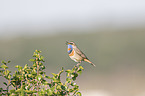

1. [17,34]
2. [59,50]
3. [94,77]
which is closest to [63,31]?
[17,34]

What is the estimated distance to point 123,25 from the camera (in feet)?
189

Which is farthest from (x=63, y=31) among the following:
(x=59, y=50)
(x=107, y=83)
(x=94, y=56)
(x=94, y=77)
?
(x=107, y=83)

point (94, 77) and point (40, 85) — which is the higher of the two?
point (94, 77)

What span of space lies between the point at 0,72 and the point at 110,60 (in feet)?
117

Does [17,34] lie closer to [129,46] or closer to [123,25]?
[123,25]

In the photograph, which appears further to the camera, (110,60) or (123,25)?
(123,25)

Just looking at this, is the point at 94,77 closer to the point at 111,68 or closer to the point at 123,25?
the point at 111,68

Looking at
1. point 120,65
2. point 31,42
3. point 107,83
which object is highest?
point 31,42

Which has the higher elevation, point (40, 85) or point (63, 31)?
point (63, 31)

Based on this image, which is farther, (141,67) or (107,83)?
(141,67)

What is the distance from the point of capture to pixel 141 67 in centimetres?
3466

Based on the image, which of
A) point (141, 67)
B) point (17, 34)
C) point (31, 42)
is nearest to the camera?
point (141, 67)

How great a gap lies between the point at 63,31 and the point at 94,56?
18.2 meters

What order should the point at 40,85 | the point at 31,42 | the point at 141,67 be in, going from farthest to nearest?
the point at 31,42, the point at 141,67, the point at 40,85
